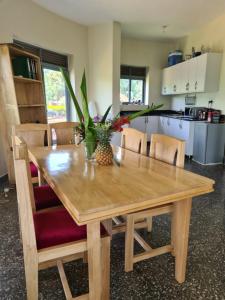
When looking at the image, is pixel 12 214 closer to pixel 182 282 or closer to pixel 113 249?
pixel 113 249

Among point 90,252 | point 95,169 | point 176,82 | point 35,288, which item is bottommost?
point 35,288

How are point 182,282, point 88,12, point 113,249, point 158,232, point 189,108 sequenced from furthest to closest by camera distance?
point 189,108, point 88,12, point 158,232, point 113,249, point 182,282

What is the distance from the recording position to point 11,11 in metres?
3.14

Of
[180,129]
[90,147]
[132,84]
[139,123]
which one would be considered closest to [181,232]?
[90,147]

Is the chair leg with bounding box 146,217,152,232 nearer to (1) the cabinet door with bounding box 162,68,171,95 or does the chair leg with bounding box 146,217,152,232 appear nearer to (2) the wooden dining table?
(2) the wooden dining table

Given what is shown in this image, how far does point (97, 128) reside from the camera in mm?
1540

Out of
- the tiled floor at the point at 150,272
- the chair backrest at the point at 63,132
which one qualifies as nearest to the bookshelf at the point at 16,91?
the chair backrest at the point at 63,132

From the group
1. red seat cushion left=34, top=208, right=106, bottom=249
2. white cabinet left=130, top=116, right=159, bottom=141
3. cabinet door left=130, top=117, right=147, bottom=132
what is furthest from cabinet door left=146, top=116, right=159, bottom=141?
red seat cushion left=34, top=208, right=106, bottom=249

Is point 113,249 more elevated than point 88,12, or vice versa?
point 88,12

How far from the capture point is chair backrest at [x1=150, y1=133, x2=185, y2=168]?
1.50m

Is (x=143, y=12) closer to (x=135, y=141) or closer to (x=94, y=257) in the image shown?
(x=135, y=141)

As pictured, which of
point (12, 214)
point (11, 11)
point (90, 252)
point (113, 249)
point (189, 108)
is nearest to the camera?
point (90, 252)

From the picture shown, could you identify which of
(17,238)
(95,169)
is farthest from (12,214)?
(95,169)

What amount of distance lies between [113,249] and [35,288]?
770 mm
